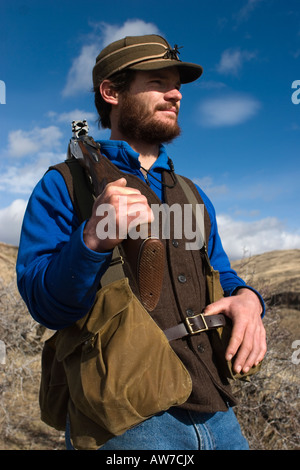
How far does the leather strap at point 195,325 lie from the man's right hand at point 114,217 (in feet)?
1.82

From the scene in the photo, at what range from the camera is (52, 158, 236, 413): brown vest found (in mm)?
1767

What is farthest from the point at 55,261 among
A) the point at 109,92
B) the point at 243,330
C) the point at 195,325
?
the point at 109,92

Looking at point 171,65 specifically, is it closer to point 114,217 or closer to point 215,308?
point 114,217

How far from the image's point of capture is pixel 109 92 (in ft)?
7.96

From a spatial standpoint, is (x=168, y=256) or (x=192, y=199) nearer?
(x=168, y=256)

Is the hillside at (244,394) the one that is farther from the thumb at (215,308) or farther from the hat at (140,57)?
the hat at (140,57)

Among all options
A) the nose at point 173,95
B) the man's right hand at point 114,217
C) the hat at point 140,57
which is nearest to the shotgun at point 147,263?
the man's right hand at point 114,217

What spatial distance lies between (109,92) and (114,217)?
132cm

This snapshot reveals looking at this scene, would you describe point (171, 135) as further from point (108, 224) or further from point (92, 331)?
point (92, 331)

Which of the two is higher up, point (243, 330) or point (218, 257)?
point (218, 257)

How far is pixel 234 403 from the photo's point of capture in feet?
6.28
